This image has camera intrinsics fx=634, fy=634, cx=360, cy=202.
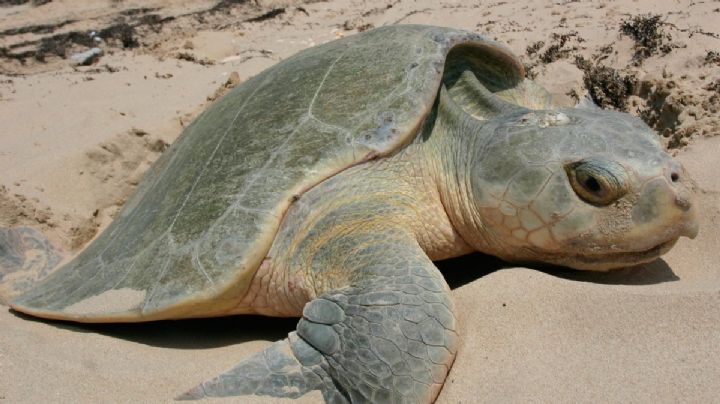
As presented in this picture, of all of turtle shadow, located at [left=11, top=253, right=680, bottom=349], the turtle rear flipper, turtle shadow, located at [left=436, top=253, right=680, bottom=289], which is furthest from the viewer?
the turtle rear flipper

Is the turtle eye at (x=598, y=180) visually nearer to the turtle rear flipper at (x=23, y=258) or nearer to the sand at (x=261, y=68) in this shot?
the sand at (x=261, y=68)

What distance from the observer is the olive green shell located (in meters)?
1.86

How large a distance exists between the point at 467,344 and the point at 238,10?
5545 millimetres

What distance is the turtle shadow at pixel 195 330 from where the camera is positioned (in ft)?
6.66

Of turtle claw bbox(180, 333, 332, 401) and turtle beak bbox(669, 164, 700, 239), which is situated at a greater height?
turtle beak bbox(669, 164, 700, 239)

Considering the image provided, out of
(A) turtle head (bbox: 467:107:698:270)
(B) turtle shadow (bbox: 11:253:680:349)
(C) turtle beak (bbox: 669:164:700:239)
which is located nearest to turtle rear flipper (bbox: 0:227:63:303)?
(B) turtle shadow (bbox: 11:253:680:349)

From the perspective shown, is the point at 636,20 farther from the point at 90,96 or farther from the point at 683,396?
the point at 90,96

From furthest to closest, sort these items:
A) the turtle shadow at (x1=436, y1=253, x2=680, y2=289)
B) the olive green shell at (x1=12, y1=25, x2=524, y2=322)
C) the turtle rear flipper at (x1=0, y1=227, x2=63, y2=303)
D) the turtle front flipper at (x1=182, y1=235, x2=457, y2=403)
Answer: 1. the turtle rear flipper at (x1=0, y1=227, x2=63, y2=303)
2. the olive green shell at (x1=12, y1=25, x2=524, y2=322)
3. the turtle shadow at (x1=436, y1=253, x2=680, y2=289)
4. the turtle front flipper at (x1=182, y1=235, x2=457, y2=403)

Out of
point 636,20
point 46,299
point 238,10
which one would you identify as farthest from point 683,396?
point 238,10

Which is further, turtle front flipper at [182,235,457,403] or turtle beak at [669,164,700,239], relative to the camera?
turtle beak at [669,164,700,239]

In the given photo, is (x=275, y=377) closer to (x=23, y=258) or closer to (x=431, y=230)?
(x=431, y=230)

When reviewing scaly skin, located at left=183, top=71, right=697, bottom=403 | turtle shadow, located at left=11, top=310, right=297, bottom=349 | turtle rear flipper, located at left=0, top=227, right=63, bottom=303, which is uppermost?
scaly skin, located at left=183, top=71, right=697, bottom=403

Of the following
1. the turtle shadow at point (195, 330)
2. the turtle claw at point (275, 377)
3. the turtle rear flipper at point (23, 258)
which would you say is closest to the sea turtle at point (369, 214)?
the turtle claw at point (275, 377)

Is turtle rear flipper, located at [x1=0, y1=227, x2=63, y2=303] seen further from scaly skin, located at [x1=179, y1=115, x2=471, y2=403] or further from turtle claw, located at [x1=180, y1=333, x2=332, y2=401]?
turtle claw, located at [x1=180, y1=333, x2=332, y2=401]
